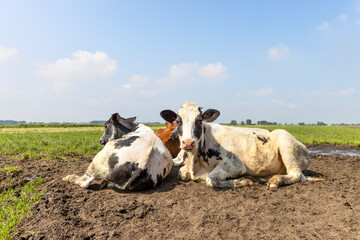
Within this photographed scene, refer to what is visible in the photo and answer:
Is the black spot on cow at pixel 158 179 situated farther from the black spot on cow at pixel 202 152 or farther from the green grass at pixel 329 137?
the green grass at pixel 329 137

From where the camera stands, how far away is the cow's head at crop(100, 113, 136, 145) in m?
7.65

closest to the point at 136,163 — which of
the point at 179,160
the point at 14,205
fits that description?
the point at 14,205

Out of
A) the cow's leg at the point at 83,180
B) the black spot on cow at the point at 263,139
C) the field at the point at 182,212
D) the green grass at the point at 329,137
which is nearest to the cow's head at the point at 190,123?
the field at the point at 182,212

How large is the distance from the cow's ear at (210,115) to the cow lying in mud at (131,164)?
1.33 meters

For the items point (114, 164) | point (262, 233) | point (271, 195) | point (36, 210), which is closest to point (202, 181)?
point (271, 195)

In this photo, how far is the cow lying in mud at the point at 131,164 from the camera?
544cm

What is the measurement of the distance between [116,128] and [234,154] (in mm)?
3538

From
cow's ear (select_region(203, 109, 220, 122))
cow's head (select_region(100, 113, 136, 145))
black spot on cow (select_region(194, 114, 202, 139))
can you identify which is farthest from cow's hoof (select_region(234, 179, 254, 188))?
cow's head (select_region(100, 113, 136, 145))

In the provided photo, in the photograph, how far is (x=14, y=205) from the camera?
5344mm

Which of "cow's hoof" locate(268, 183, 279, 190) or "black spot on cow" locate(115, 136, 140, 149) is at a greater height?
"black spot on cow" locate(115, 136, 140, 149)

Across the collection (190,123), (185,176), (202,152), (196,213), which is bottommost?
(196,213)

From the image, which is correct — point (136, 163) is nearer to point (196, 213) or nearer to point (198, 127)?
point (198, 127)

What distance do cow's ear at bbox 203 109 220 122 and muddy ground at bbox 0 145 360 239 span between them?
1638mm

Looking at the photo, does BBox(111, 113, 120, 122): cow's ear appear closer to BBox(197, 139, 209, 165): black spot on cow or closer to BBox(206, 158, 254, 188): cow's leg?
BBox(197, 139, 209, 165): black spot on cow
